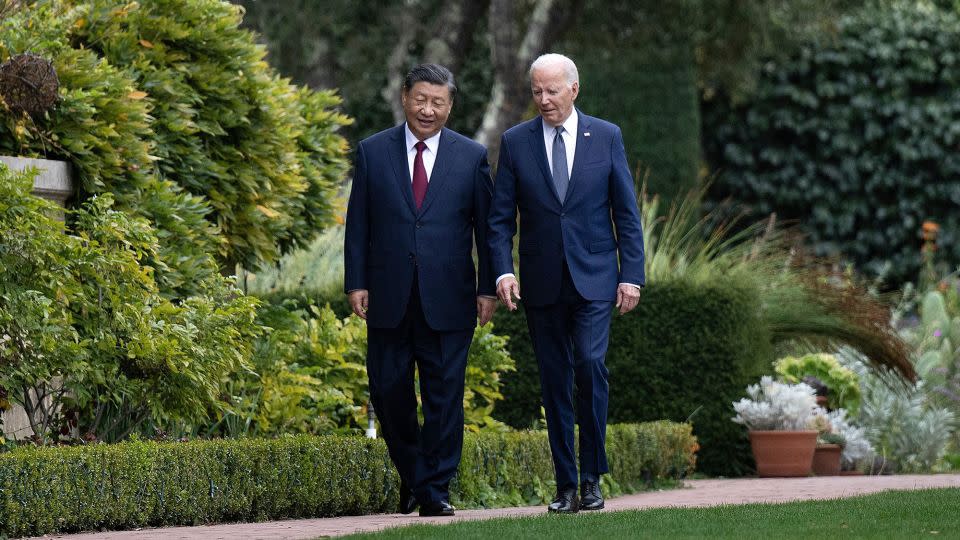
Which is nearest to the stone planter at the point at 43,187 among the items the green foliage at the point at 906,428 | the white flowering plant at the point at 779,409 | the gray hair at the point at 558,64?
the gray hair at the point at 558,64

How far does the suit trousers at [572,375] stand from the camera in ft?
20.0

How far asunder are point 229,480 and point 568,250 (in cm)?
180

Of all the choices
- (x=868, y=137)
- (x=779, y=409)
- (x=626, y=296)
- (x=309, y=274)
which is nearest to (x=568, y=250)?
(x=626, y=296)

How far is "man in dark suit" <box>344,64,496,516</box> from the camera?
6.16 metres

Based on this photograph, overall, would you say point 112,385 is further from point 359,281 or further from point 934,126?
point 934,126

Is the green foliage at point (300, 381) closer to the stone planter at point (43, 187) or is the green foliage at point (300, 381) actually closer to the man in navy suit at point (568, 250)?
the stone planter at point (43, 187)

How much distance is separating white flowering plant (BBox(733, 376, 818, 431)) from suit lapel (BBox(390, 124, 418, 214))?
12.9 feet

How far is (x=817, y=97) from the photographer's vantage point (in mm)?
18656

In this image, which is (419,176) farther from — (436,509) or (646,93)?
(646,93)

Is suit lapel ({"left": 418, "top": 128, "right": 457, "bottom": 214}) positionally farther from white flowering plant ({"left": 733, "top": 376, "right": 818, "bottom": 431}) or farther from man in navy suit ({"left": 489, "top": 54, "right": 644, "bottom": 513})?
white flowering plant ({"left": 733, "top": 376, "right": 818, "bottom": 431})

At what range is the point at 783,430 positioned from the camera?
9242mm

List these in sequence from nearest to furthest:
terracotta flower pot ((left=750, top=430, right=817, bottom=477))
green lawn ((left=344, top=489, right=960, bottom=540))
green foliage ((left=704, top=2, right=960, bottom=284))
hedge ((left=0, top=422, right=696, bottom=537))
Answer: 1. green lawn ((left=344, top=489, right=960, bottom=540))
2. hedge ((left=0, top=422, right=696, bottom=537))
3. terracotta flower pot ((left=750, top=430, right=817, bottom=477))
4. green foliage ((left=704, top=2, right=960, bottom=284))

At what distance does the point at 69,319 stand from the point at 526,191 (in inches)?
79.7

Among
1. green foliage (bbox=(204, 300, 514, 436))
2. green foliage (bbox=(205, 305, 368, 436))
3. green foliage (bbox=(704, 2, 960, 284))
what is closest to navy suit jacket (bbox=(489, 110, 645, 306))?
green foliage (bbox=(205, 305, 368, 436))
